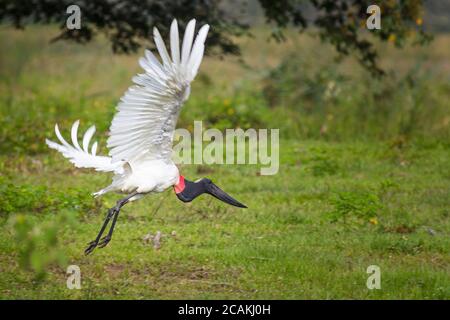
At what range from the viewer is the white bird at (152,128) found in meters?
5.54

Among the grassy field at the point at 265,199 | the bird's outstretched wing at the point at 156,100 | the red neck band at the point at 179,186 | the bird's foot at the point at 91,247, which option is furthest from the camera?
the red neck band at the point at 179,186

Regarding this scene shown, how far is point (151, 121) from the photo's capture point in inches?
237

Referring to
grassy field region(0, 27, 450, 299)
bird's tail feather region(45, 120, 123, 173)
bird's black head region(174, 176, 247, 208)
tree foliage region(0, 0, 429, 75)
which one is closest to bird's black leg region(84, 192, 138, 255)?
grassy field region(0, 27, 450, 299)

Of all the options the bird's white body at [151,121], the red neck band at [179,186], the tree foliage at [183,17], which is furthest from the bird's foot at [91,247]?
the tree foliage at [183,17]

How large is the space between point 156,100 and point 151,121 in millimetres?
238

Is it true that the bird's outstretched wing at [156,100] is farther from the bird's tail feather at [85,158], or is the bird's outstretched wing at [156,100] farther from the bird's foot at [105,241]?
the bird's foot at [105,241]

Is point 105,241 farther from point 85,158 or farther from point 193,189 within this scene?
point 193,189

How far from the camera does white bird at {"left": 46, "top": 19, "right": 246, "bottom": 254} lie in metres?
5.54

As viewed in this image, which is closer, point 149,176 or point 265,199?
point 149,176

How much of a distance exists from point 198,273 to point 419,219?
2529 millimetres

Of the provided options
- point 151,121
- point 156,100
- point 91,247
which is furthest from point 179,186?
point 156,100

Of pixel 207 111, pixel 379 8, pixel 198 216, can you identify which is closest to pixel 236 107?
pixel 207 111

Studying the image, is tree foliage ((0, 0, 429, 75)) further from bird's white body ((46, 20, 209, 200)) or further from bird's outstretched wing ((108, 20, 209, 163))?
bird's outstretched wing ((108, 20, 209, 163))

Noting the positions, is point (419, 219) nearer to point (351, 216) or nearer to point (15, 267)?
point (351, 216)
